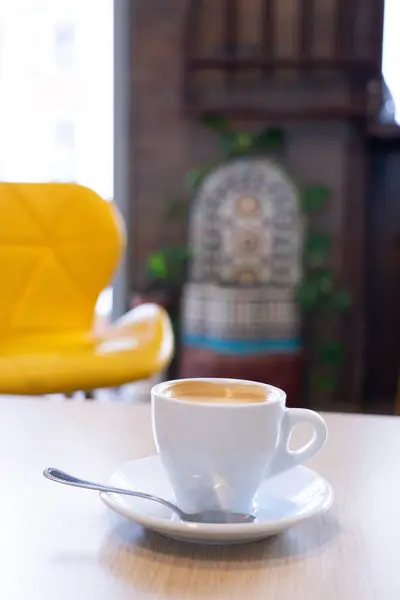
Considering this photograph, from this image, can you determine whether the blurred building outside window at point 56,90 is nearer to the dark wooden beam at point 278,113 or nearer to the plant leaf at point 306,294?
the dark wooden beam at point 278,113

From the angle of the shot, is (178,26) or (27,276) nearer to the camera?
(27,276)

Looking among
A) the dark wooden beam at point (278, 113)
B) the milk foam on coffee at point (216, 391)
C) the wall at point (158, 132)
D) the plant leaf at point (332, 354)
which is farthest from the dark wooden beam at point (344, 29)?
the milk foam on coffee at point (216, 391)

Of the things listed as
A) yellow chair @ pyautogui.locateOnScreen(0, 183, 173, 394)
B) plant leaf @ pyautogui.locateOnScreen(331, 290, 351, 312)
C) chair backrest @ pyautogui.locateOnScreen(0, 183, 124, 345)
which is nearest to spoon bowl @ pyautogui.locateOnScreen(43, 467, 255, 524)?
yellow chair @ pyautogui.locateOnScreen(0, 183, 173, 394)

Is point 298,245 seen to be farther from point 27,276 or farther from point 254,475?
point 254,475

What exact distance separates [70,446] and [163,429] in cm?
25

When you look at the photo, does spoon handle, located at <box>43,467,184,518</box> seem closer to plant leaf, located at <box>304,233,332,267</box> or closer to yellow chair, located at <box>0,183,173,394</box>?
yellow chair, located at <box>0,183,173,394</box>

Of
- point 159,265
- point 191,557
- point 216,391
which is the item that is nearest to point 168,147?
point 159,265

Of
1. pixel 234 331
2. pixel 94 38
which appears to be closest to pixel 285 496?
pixel 234 331

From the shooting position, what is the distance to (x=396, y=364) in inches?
126

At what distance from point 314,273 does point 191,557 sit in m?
2.65

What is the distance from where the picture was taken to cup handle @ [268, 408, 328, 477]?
608mm

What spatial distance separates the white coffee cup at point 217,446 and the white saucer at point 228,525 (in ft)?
0.08

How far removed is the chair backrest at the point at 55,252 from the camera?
2094 millimetres

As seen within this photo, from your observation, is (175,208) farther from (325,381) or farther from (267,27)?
(325,381)
